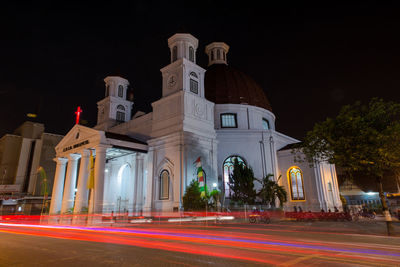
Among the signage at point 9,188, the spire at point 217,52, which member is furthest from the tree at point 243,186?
the signage at point 9,188

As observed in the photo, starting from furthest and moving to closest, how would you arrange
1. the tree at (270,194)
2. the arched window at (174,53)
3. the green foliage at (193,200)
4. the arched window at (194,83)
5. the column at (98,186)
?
the arched window at (174,53), the arched window at (194,83), the tree at (270,194), the column at (98,186), the green foliage at (193,200)

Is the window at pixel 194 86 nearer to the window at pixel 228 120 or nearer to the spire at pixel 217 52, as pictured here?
the window at pixel 228 120

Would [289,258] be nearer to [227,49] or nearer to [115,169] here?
[115,169]

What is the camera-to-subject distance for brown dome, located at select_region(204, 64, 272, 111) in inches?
1499

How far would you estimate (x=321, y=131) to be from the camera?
1683 centimetres

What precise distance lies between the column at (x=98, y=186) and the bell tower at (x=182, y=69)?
406 inches

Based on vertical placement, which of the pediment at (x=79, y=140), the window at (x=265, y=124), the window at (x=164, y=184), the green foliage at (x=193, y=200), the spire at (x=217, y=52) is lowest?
the green foliage at (x=193, y=200)

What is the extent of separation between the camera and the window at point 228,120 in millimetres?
36750

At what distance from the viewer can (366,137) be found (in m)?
15.2

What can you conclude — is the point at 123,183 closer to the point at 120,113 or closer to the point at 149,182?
the point at 149,182

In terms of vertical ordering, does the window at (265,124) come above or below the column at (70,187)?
above

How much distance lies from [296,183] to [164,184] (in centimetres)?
1672

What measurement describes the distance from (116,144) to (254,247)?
22764mm

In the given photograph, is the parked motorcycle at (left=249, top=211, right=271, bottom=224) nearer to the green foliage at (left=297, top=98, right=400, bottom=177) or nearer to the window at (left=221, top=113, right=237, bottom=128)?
the green foliage at (left=297, top=98, right=400, bottom=177)
